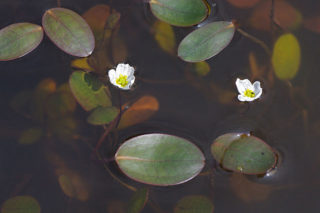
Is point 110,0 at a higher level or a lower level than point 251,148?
higher

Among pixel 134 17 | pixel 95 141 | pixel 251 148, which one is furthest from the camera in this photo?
pixel 134 17

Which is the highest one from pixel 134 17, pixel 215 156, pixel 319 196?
pixel 134 17

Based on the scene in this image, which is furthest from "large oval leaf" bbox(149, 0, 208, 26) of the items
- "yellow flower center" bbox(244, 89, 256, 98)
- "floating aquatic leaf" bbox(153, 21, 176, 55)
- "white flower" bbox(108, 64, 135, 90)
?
"yellow flower center" bbox(244, 89, 256, 98)

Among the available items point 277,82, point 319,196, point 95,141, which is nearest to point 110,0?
point 95,141

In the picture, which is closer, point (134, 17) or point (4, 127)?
point (4, 127)

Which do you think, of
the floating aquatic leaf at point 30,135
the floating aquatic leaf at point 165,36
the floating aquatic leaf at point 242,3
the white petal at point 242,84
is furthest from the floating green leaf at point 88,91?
the floating aquatic leaf at point 242,3

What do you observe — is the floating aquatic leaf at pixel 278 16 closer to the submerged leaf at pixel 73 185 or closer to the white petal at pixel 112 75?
the white petal at pixel 112 75

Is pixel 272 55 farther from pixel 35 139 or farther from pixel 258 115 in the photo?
pixel 35 139
